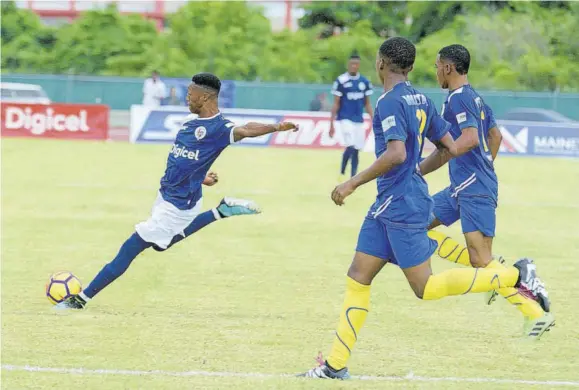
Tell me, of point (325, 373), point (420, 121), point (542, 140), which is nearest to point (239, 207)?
point (325, 373)

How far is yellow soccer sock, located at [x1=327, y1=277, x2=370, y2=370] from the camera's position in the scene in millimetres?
6699

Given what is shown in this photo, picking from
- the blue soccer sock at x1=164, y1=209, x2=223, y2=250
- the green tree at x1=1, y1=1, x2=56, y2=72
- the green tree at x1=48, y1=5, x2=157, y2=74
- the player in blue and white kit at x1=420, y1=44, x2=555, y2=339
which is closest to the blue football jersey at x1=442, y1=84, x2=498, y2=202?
the player in blue and white kit at x1=420, y1=44, x2=555, y2=339

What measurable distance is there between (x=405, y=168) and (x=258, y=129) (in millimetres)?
1883

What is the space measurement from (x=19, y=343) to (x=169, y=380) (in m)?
1.46

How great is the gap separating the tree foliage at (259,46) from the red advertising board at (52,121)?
2257cm

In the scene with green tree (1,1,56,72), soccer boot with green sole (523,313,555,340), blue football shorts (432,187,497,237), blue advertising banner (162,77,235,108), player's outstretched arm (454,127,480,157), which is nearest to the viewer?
player's outstretched arm (454,127,480,157)

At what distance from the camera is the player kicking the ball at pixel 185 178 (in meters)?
8.47

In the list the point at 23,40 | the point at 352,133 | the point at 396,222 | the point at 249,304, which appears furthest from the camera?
the point at 23,40

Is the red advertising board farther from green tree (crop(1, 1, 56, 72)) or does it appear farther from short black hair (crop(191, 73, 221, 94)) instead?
green tree (crop(1, 1, 56, 72))

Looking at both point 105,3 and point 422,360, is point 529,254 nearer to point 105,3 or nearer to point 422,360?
point 422,360

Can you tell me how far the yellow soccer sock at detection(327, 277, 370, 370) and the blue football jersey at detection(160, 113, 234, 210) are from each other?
2.22m

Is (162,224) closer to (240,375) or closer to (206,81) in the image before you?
(206,81)

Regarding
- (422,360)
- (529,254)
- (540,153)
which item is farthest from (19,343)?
(540,153)

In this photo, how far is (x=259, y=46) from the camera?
174 feet
